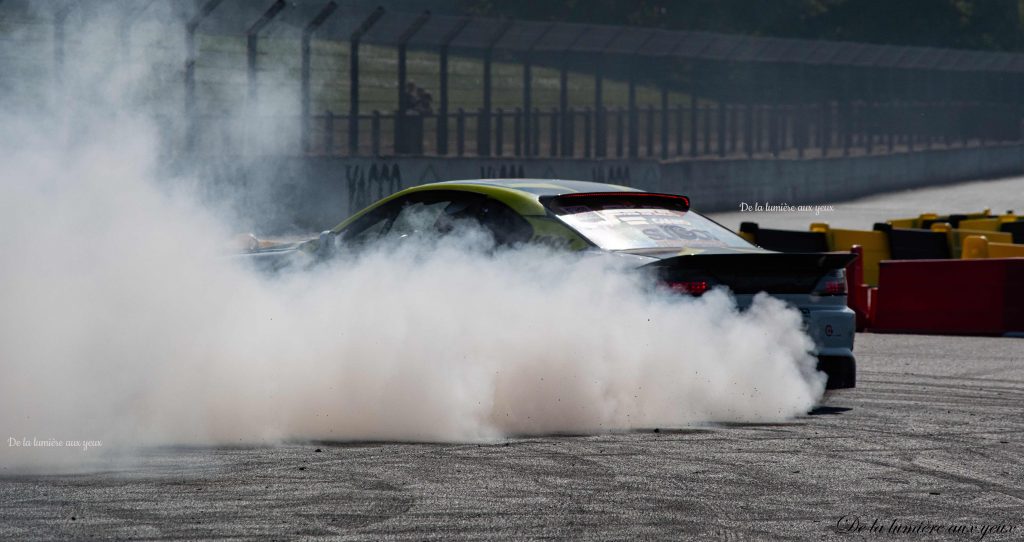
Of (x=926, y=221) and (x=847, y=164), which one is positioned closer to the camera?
(x=926, y=221)

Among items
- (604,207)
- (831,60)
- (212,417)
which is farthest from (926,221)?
(831,60)

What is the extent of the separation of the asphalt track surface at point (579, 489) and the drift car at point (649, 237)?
2.12 feet

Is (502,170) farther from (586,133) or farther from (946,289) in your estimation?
(946,289)

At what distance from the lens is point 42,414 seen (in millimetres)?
6867

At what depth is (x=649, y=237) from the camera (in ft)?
27.0

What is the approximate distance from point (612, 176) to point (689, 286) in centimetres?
2306

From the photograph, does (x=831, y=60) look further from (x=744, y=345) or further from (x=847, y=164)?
(x=744, y=345)

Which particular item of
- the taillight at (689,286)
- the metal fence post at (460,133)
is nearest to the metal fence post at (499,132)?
the metal fence post at (460,133)

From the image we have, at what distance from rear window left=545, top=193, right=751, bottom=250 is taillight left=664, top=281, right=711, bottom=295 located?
366mm

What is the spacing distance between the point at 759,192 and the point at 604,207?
27.6 metres

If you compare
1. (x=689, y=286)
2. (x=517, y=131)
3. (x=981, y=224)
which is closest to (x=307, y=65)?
(x=517, y=131)

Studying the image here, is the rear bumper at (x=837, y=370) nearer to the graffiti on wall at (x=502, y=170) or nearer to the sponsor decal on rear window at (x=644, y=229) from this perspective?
the sponsor decal on rear window at (x=644, y=229)

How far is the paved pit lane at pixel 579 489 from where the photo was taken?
211 inches

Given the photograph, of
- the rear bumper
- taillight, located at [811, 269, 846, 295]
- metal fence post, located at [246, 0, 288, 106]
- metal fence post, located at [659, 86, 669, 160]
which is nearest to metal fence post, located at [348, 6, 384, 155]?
metal fence post, located at [246, 0, 288, 106]
